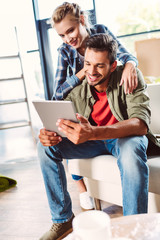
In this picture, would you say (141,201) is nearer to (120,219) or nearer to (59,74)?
(120,219)

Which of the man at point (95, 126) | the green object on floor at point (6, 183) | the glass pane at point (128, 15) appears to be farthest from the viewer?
the glass pane at point (128, 15)

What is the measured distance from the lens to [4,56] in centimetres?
455

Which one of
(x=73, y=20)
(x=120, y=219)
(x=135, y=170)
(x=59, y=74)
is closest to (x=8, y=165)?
(x=59, y=74)

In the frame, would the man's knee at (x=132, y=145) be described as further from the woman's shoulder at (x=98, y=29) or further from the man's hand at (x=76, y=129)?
the woman's shoulder at (x=98, y=29)

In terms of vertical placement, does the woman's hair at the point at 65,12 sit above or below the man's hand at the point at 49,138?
above

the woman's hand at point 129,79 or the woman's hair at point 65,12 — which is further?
the woman's hair at point 65,12

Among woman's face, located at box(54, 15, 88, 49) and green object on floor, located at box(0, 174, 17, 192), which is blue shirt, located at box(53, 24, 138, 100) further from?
green object on floor, located at box(0, 174, 17, 192)

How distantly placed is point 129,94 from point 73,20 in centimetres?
60

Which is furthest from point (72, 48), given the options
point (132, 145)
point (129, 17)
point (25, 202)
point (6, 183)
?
point (129, 17)

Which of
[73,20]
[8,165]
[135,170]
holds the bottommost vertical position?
[8,165]

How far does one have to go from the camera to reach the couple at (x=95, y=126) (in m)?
1.33

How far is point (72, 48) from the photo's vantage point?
1.78 meters

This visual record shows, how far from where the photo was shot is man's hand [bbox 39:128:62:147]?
1.42 m

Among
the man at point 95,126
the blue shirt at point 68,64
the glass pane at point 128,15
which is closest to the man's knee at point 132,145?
the man at point 95,126
